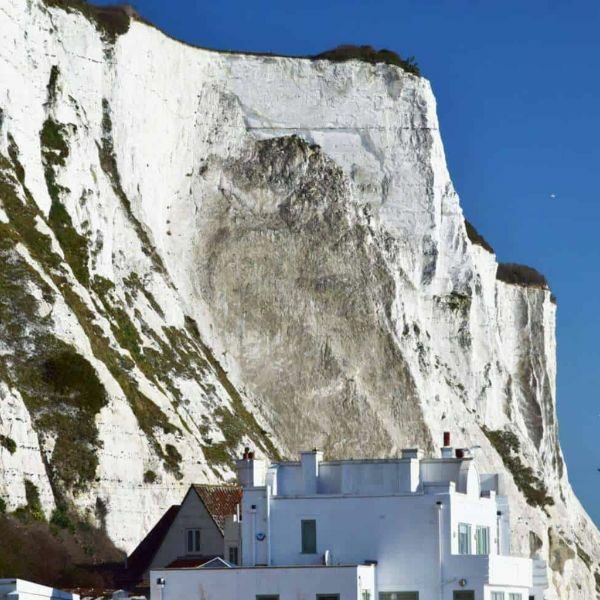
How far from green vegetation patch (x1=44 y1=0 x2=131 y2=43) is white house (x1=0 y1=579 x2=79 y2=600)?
153ft

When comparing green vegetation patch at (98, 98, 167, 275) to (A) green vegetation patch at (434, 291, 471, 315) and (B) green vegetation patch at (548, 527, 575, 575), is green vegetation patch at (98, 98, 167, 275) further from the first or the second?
(B) green vegetation patch at (548, 527, 575, 575)

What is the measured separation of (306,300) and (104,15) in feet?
53.5

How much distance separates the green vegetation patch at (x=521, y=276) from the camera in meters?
126

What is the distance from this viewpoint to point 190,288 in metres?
95.5

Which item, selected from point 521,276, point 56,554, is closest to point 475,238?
point 521,276

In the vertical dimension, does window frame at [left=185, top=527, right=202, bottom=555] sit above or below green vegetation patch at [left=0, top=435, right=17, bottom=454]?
below

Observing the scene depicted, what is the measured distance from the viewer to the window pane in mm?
48344

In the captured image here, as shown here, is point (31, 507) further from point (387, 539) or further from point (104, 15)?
point (104, 15)

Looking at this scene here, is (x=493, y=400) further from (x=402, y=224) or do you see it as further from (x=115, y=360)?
(x=115, y=360)

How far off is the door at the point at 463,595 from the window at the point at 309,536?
134 inches

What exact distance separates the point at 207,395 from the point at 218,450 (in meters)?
4.89

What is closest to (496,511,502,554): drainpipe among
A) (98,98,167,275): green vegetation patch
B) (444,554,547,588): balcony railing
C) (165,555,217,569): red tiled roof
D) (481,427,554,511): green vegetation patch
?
(444,554,547,588): balcony railing

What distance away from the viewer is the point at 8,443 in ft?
215

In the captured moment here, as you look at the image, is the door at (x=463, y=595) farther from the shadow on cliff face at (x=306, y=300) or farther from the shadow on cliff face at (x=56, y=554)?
the shadow on cliff face at (x=306, y=300)
